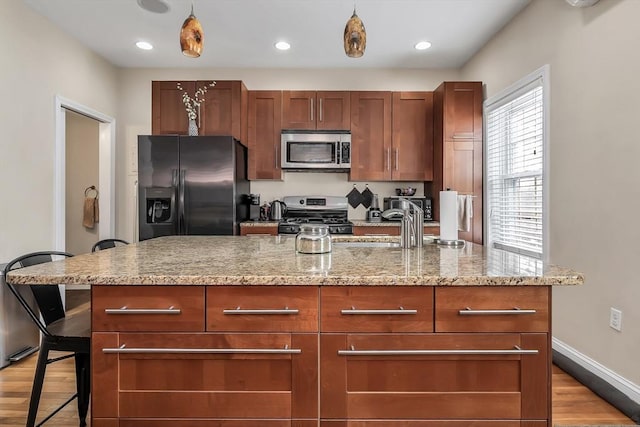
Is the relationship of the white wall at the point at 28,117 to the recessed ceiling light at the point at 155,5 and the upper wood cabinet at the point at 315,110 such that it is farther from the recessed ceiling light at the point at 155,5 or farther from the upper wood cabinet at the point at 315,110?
the upper wood cabinet at the point at 315,110

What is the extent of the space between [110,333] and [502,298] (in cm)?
133

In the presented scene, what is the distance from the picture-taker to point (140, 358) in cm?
124

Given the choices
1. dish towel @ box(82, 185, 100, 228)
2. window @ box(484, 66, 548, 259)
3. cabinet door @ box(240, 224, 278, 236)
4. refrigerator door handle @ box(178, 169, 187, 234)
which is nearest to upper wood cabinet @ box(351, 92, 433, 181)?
window @ box(484, 66, 548, 259)

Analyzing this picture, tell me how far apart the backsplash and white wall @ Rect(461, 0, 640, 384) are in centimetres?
203

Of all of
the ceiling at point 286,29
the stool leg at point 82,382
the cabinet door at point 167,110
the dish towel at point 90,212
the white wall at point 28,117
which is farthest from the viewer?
the dish towel at point 90,212

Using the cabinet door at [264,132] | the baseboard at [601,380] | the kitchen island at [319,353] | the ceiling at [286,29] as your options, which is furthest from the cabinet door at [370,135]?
the kitchen island at [319,353]

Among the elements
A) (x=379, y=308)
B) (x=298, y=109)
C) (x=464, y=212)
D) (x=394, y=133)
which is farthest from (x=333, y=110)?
(x=379, y=308)

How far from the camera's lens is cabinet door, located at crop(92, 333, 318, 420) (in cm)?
123

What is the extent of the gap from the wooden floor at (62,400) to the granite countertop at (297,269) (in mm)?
1026

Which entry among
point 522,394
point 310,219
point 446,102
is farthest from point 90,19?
point 522,394

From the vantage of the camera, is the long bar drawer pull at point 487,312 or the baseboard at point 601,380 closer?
the long bar drawer pull at point 487,312

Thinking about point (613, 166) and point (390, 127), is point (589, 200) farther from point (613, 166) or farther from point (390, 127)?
point (390, 127)

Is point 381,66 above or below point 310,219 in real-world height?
above

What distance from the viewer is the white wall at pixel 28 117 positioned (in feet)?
9.02
